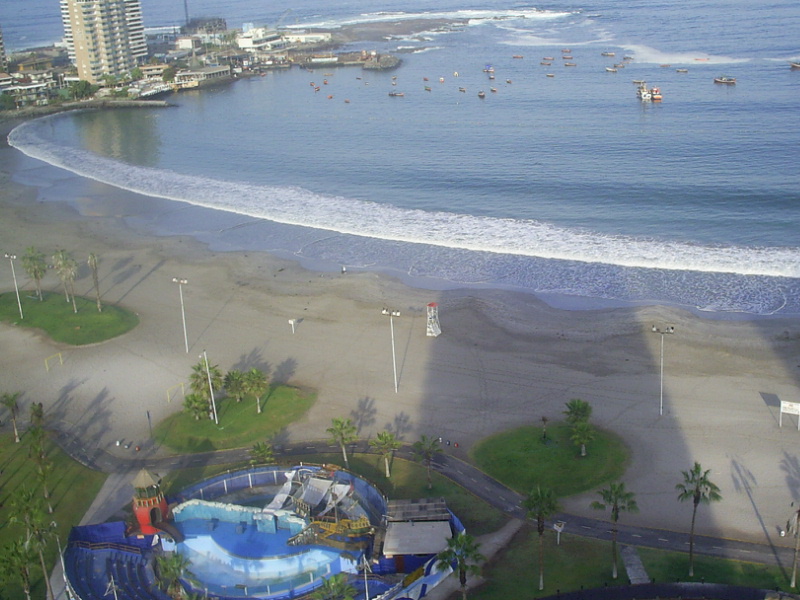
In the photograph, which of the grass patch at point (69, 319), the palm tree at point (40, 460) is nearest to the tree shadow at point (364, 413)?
the palm tree at point (40, 460)

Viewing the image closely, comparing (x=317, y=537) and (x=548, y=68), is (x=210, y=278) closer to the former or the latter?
(x=317, y=537)

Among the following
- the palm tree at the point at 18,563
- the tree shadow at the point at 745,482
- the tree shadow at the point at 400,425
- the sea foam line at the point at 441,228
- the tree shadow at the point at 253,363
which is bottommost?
the tree shadow at the point at 400,425

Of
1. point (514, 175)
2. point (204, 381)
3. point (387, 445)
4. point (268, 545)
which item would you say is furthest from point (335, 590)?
point (514, 175)

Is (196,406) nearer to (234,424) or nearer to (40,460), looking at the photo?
(234,424)

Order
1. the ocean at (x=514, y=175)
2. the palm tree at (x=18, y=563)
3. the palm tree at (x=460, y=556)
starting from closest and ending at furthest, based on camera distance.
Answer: the palm tree at (x=460, y=556) < the palm tree at (x=18, y=563) < the ocean at (x=514, y=175)

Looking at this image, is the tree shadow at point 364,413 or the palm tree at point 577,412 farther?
the tree shadow at point 364,413

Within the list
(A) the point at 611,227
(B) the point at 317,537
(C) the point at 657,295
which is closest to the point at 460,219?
(A) the point at 611,227

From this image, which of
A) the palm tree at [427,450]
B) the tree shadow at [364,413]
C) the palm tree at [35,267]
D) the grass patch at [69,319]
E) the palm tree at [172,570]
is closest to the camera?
the palm tree at [172,570]

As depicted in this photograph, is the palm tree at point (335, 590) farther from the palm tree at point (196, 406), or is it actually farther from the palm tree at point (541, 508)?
the palm tree at point (196, 406)
